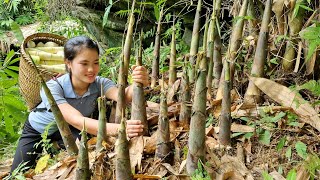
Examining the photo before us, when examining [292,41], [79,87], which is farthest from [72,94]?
[292,41]

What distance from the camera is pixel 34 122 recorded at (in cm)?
256

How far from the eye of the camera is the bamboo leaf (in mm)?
1690

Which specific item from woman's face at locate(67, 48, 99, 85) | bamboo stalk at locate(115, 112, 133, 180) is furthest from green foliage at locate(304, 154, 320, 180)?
woman's face at locate(67, 48, 99, 85)

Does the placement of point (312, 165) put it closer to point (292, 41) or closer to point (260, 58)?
point (260, 58)

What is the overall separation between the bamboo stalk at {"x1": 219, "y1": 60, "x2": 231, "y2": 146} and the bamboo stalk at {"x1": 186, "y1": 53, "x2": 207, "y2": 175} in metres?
0.22

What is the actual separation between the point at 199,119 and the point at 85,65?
1152 mm

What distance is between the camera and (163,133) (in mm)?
1713

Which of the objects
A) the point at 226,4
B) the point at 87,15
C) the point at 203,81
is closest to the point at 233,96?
the point at 203,81

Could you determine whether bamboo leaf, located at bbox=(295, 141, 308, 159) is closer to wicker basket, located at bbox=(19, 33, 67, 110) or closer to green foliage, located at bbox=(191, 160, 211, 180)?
green foliage, located at bbox=(191, 160, 211, 180)

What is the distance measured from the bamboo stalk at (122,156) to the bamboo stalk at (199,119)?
10.1 inches

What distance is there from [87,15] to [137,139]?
3173mm

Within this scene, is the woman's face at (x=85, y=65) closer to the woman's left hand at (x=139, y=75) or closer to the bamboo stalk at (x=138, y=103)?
the woman's left hand at (x=139, y=75)

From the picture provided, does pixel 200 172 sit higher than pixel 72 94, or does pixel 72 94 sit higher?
pixel 72 94

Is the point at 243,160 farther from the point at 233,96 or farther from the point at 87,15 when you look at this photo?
the point at 87,15
